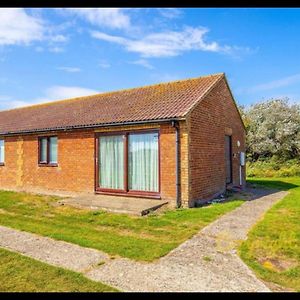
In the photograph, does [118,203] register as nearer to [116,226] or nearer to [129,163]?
[129,163]

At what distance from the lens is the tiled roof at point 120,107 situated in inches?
478

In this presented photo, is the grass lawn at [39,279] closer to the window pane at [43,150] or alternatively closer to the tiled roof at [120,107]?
the tiled roof at [120,107]

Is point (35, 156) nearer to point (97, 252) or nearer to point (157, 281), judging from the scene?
point (97, 252)

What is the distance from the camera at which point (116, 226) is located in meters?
8.48

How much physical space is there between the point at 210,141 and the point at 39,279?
9.41m

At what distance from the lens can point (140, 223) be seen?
8.74 m

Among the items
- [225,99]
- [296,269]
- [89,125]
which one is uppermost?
[225,99]

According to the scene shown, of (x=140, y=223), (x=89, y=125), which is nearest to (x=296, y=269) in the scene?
(x=140, y=223)

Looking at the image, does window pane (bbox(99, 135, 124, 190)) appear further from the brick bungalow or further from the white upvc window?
the white upvc window

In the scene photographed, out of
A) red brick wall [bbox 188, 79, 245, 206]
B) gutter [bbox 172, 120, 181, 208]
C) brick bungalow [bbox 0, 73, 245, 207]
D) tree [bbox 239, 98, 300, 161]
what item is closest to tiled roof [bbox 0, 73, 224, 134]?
brick bungalow [bbox 0, 73, 245, 207]

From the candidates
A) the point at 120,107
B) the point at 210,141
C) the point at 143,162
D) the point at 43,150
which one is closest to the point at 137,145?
the point at 143,162

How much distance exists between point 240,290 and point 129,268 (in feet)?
6.23

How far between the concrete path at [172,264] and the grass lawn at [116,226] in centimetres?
34

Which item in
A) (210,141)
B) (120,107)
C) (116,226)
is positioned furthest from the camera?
(120,107)
